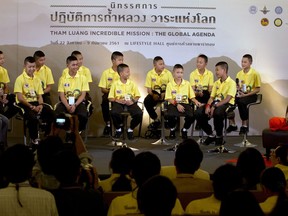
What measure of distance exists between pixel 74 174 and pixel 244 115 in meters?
6.03

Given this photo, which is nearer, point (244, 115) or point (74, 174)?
point (74, 174)

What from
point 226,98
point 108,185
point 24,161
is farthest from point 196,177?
point 226,98

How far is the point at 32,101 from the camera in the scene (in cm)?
823

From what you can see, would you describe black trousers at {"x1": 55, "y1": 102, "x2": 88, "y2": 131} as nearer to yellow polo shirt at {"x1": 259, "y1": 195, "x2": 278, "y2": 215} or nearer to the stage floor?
the stage floor

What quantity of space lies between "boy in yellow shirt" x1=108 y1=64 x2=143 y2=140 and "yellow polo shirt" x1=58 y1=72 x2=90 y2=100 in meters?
0.43

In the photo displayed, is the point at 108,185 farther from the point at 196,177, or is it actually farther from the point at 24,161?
the point at 24,161

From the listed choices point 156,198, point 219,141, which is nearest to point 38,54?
point 219,141

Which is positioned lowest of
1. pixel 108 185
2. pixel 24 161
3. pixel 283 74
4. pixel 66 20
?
pixel 108 185

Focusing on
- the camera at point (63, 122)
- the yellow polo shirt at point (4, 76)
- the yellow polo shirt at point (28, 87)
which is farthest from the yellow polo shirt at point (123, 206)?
the yellow polo shirt at point (4, 76)

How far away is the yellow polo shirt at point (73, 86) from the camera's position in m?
8.50

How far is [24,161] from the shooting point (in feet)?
10.7

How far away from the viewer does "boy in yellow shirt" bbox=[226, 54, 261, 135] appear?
8.96 m

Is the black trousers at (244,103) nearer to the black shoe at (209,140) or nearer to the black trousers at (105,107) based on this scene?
the black shoe at (209,140)

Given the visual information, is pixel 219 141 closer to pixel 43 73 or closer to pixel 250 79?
pixel 250 79
